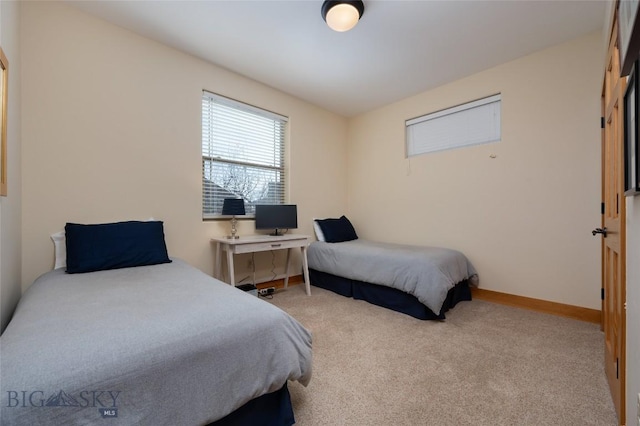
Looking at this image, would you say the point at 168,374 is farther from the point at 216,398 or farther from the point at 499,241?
the point at 499,241

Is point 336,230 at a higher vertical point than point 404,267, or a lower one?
higher

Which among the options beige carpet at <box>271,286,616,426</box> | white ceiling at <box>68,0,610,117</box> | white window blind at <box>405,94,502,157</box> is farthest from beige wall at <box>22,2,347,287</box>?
white window blind at <box>405,94,502,157</box>

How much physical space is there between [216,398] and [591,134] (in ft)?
11.7

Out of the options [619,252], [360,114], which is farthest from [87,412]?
[360,114]

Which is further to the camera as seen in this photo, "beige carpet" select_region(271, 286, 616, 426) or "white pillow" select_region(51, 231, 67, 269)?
"white pillow" select_region(51, 231, 67, 269)

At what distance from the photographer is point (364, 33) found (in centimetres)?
242

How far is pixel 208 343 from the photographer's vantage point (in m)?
0.96

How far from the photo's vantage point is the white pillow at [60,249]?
80.9 inches

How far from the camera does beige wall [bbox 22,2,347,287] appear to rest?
2.02 m

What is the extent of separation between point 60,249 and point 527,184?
438 cm

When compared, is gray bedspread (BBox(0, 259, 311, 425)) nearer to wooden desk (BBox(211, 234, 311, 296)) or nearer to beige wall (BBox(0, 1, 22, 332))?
beige wall (BBox(0, 1, 22, 332))

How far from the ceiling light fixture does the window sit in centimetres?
157

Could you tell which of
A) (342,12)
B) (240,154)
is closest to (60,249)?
(240,154)

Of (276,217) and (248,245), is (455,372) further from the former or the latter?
(276,217)
